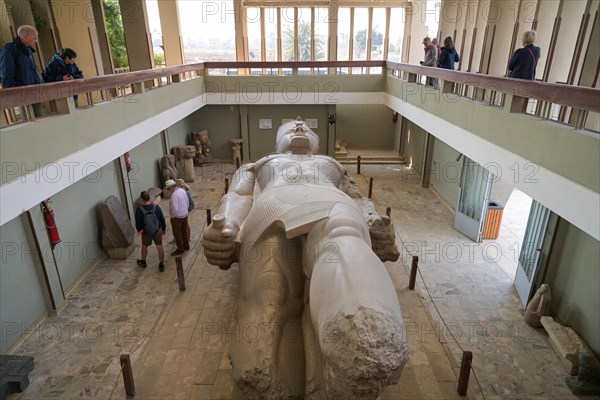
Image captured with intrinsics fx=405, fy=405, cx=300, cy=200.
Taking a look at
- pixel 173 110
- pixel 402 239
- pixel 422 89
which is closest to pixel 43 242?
pixel 173 110

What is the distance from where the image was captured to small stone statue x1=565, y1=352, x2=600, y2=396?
4.59 m

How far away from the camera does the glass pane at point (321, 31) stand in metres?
15.5

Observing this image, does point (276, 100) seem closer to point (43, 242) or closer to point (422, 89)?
point (422, 89)

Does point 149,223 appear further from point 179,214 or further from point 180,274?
point 180,274

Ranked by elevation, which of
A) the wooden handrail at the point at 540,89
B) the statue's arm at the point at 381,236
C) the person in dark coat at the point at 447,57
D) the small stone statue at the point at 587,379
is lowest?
the small stone statue at the point at 587,379

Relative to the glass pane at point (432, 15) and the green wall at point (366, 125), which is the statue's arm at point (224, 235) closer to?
the green wall at point (366, 125)

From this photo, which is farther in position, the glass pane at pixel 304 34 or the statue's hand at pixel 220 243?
the glass pane at pixel 304 34

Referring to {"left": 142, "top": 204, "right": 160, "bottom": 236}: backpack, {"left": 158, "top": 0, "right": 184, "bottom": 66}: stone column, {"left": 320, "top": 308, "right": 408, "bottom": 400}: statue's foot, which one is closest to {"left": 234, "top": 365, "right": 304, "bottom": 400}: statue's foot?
{"left": 320, "top": 308, "right": 408, "bottom": 400}: statue's foot

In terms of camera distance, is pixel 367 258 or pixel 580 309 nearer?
pixel 367 258

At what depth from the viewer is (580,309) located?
5227mm

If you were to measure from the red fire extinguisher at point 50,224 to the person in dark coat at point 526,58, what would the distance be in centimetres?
651

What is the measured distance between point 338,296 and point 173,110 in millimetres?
7184

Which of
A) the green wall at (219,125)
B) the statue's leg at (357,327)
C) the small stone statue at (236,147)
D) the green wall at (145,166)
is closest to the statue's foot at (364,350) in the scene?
the statue's leg at (357,327)

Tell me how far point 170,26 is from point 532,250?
1198 cm
